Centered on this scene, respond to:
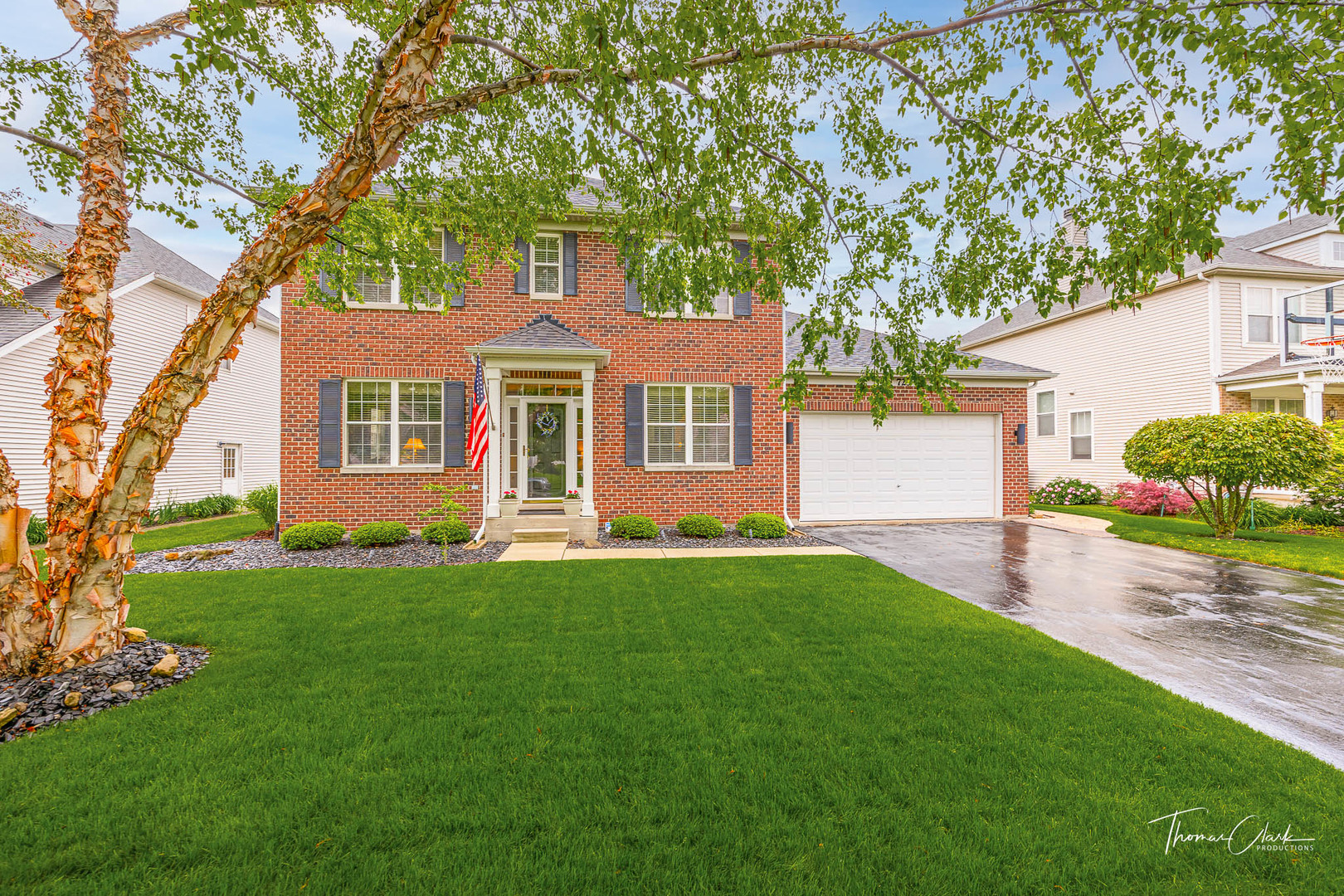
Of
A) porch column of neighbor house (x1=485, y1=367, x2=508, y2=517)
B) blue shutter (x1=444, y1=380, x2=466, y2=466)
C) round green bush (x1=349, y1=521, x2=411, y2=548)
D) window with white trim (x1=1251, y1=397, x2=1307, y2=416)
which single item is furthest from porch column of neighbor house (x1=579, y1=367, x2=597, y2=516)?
window with white trim (x1=1251, y1=397, x2=1307, y2=416)

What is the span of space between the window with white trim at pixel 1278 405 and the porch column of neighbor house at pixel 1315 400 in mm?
1380

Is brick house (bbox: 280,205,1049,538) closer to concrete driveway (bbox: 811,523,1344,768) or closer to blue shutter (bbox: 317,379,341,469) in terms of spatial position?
blue shutter (bbox: 317,379,341,469)

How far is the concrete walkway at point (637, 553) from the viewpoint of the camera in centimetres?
820

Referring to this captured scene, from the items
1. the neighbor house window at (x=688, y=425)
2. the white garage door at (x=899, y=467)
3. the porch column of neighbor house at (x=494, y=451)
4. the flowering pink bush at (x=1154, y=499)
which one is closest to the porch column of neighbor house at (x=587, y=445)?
the neighbor house window at (x=688, y=425)

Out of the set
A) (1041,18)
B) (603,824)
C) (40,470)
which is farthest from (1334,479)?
(40,470)

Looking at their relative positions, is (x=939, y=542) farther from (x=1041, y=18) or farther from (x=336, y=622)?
(x=336, y=622)

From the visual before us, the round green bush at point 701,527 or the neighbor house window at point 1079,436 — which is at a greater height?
the neighbor house window at point 1079,436

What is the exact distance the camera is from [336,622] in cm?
516

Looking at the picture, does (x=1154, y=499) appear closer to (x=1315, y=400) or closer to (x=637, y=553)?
(x=1315, y=400)

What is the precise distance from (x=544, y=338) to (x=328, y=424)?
14.0ft

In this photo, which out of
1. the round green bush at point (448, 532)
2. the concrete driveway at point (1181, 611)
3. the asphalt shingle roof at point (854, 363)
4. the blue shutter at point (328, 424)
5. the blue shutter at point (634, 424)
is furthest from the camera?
the asphalt shingle roof at point (854, 363)

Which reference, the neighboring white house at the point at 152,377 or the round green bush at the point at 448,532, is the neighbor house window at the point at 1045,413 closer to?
the round green bush at the point at 448,532

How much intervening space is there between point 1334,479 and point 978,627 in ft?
36.7

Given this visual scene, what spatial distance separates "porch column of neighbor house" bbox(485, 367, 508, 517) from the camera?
9.76m
